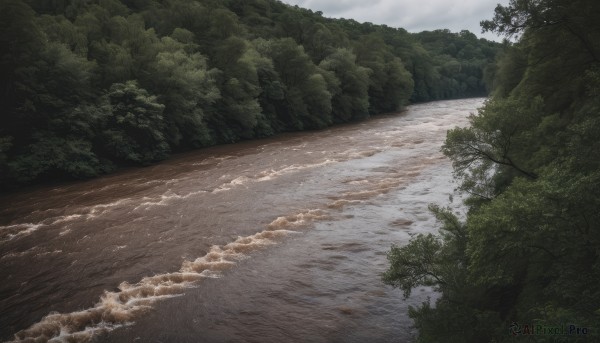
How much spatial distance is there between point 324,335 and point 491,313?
14.5 ft

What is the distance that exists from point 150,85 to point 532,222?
3580 centimetres

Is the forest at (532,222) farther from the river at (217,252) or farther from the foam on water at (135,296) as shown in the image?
the foam on water at (135,296)

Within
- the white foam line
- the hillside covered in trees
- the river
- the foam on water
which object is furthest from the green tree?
the white foam line

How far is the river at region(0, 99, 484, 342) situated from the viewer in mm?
11250

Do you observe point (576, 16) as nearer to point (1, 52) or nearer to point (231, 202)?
point (231, 202)

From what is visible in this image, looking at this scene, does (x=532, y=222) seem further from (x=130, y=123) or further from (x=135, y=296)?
(x=130, y=123)

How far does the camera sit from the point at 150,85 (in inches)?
1439

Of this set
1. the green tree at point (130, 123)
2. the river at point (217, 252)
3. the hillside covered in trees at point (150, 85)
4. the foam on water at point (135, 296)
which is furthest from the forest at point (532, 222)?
the hillside covered in trees at point (150, 85)

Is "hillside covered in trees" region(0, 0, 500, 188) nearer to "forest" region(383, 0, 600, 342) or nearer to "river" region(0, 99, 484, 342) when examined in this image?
"river" region(0, 99, 484, 342)

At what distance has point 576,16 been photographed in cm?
1302

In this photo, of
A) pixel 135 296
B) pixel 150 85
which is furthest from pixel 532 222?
pixel 150 85

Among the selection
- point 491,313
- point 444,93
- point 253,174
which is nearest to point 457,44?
point 444,93

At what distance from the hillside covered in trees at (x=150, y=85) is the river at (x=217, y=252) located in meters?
3.74

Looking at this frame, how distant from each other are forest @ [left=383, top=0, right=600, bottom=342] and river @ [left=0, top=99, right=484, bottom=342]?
7.41 ft
